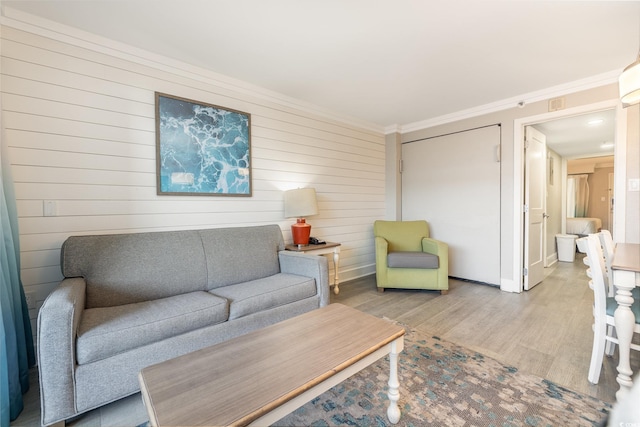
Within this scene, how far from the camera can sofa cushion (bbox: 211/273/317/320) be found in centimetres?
196

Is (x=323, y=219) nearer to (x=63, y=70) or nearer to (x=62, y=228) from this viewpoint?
(x=62, y=228)

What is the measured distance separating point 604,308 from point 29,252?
3.71 m

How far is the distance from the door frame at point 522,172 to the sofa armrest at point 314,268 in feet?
8.25

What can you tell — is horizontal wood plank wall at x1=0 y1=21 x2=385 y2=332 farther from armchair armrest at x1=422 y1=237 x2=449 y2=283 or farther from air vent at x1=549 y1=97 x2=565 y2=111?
air vent at x1=549 y1=97 x2=565 y2=111

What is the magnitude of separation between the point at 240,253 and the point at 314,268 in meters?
0.70

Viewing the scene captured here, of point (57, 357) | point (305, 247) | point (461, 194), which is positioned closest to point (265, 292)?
point (305, 247)

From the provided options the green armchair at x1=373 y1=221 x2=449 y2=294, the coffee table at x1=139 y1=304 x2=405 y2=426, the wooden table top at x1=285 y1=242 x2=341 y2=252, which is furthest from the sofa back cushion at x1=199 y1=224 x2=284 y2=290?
the green armchair at x1=373 y1=221 x2=449 y2=294

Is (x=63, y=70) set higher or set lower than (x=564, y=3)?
lower

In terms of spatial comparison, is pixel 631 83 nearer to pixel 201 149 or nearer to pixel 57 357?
pixel 201 149

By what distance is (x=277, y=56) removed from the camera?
2363 mm

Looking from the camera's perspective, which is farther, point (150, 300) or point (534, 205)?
point (534, 205)

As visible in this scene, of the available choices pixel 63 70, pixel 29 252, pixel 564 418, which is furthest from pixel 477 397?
pixel 63 70

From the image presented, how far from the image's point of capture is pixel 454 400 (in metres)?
1.51

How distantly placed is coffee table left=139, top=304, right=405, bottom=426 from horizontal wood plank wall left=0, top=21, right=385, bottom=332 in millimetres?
1564
